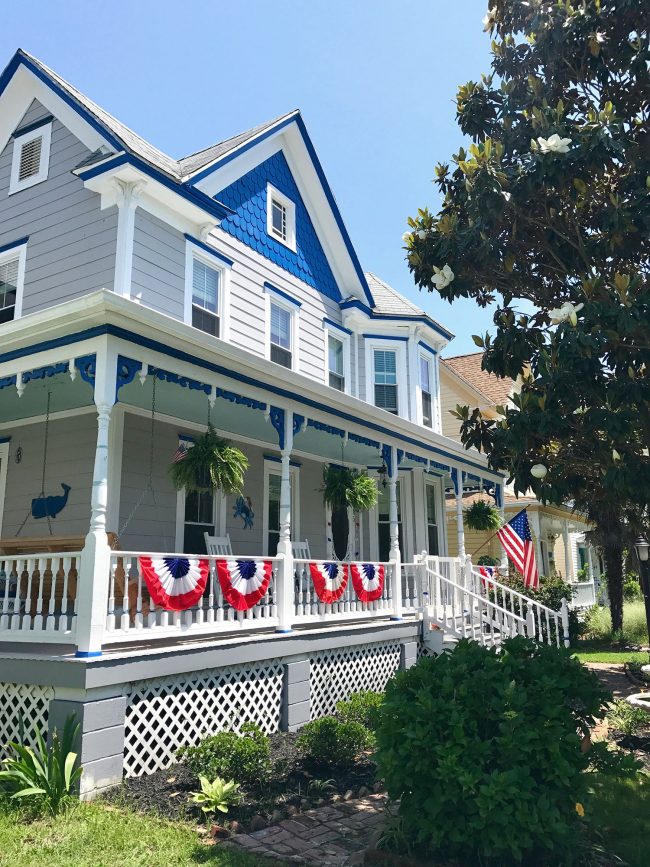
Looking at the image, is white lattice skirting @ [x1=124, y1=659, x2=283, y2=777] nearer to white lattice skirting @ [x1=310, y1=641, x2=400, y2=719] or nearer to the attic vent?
white lattice skirting @ [x1=310, y1=641, x2=400, y2=719]

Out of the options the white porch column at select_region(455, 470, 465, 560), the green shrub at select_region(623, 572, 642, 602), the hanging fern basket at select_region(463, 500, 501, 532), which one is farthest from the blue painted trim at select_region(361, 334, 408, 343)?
the green shrub at select_region(623, 572, 642, 602)

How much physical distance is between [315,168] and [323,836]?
42.1 feet

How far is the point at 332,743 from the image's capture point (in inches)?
274

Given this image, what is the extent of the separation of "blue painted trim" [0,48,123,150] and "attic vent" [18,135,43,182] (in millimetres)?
936

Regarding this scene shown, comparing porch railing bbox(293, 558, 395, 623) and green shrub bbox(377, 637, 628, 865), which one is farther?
porch railing bbox(293, 558, 395, 623)

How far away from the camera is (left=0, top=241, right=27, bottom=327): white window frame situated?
36.8 ft

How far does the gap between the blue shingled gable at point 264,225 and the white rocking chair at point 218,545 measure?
5383 millimetres

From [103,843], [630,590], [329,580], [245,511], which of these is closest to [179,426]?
[245,511]

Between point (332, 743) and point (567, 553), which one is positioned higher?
point (567, 553)

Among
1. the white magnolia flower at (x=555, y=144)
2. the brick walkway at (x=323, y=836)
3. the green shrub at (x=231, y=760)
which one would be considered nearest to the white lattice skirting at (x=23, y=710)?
the green shrub at (x=231, y=760)

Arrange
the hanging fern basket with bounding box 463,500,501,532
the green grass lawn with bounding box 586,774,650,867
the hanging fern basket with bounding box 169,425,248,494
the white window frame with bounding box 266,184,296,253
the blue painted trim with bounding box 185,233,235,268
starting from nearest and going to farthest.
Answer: the green grass lawn with bounding box 586,774,650,867 < the hanging fern basket with bounding box 169,425,248,494 < the blue painted trim with bounding box 185,233,235,268 < the white window frame with bounding box 266,184,296,253 < the hanging fern basket with bounding box 463,500,501,532

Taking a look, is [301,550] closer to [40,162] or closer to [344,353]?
[344,353]

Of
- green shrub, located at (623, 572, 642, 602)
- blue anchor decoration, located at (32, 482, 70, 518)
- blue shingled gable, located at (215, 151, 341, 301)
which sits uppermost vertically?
blue shingled gable, located at (215, 151, 341, 301)

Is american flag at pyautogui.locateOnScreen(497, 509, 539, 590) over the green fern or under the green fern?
under
